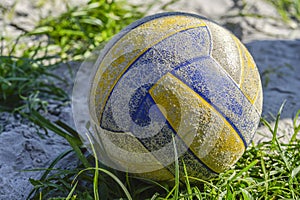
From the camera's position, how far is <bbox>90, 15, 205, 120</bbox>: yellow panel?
2.51 metres

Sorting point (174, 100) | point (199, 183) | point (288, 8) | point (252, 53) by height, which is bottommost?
point (199, 183)

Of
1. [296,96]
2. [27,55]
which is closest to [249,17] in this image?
[296,96]

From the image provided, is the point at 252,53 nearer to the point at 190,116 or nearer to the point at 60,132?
the point at 60,132

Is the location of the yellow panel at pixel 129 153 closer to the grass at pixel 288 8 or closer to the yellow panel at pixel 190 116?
the yellow panel at pixel 190 116

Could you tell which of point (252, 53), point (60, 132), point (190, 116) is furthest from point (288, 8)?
point (190, 116)

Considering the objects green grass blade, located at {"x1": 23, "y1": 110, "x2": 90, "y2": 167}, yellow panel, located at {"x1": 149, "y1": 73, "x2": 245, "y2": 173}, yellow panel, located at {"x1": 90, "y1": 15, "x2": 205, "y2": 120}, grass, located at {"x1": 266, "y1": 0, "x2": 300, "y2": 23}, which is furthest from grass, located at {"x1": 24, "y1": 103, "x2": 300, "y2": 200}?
grass, located at {"x1": 266, "y1": 0, "x2": 300, "y2": 23}

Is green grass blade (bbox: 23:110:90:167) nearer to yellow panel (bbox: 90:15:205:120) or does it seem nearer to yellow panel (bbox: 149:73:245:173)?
yellow panel (bbox: 90:15:205:120)

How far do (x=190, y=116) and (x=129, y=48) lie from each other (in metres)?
0.44

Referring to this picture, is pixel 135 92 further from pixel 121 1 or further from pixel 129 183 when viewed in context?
pixel 121 1

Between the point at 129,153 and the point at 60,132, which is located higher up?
the point at 129,153

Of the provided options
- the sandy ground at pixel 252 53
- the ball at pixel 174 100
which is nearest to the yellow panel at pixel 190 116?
the ball at pixel 174 100

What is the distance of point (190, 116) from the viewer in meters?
2.41

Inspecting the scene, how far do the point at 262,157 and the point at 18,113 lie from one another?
167 cm

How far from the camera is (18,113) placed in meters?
3.60
